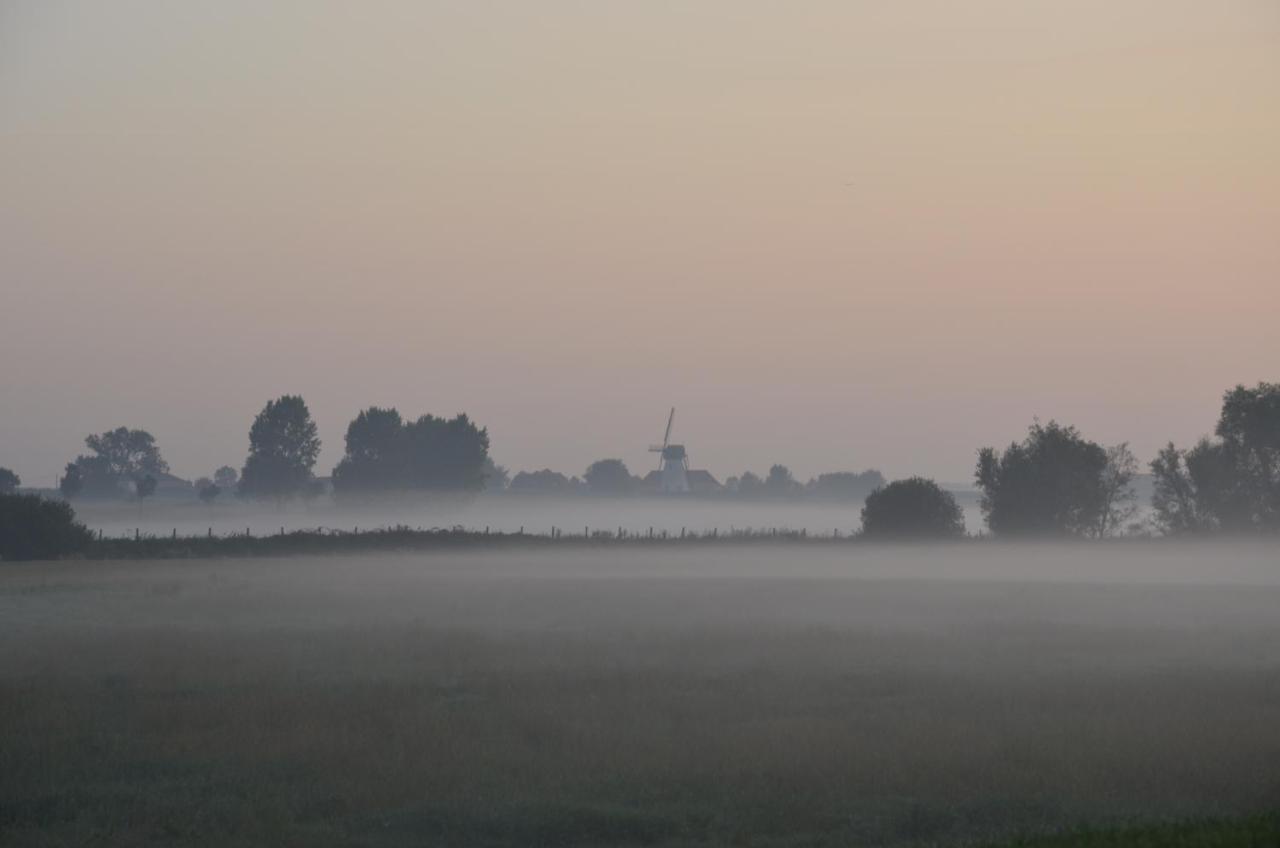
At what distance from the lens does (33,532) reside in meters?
82.3

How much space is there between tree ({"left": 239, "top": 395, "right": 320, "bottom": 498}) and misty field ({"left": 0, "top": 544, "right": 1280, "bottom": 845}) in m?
145

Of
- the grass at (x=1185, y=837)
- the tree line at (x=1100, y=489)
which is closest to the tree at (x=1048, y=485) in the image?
the tree line at (x=1100, y=489)

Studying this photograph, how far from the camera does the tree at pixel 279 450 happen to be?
19562 cm

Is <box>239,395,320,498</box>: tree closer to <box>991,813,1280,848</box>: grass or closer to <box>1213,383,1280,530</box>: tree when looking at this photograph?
<box>1213,383,1280,530</box>: tree

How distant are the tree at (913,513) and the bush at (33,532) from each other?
2274 inches

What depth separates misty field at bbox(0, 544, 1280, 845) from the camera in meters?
19.1

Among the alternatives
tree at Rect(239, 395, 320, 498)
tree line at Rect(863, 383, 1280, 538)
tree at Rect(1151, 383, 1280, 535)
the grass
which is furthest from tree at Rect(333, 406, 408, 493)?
the grass

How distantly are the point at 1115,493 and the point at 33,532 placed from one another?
82946 millimetres

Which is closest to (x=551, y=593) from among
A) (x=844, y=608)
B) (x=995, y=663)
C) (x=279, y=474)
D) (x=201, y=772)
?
(x=844, y=608)

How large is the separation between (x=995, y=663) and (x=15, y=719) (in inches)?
894

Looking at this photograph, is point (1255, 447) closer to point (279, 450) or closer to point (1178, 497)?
point (1178, 497)

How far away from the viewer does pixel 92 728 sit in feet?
80.8

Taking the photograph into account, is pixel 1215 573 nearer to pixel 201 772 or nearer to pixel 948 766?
pixel 948 766

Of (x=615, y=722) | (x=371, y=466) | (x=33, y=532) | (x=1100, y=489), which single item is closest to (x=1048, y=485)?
(x=1100, y=489)
